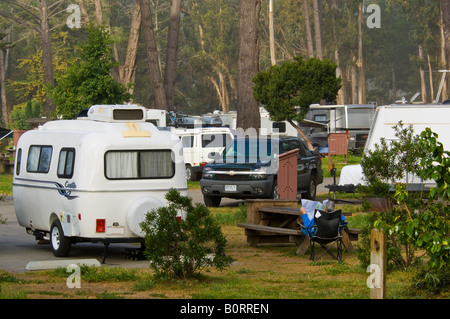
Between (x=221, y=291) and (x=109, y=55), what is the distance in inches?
818

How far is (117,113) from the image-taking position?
14.9 m

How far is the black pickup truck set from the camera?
2095 cm

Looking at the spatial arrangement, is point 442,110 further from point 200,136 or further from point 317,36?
point 317,36

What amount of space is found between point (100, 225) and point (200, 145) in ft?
53.3

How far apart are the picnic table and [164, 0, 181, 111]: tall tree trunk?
29.5m

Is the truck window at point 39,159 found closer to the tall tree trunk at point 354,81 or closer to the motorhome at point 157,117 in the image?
the motorhome at point 157,117

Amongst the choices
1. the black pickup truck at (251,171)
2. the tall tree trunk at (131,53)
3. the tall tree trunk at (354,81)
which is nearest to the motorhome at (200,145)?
the black pickup truck at (251,171)

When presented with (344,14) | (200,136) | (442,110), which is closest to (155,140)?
(442,110)

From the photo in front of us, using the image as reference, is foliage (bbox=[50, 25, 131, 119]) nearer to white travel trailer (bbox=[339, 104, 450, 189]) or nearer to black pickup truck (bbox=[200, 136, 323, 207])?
black pickup truck (bbox=[200, 136, 323, 207])

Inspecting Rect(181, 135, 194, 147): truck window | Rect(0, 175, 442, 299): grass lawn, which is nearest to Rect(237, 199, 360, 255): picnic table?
Rect(0, 175, 442, 299): grass lawn

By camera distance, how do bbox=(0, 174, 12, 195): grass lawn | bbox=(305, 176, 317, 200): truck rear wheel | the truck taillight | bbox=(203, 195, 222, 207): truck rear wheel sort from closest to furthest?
the truck taillight
bbox=(203, 195, 222, 207): truck rear wheel
bbox=(305, 176, 317, 200): truck rear wheel
bbox=(0, 174, 12, 195): grass lawn

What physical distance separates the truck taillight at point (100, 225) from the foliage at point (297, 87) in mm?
18656

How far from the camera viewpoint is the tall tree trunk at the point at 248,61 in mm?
28953

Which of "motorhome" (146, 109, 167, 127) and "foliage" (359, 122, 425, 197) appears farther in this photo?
"motorhome" (146, 109, 167, 127)
